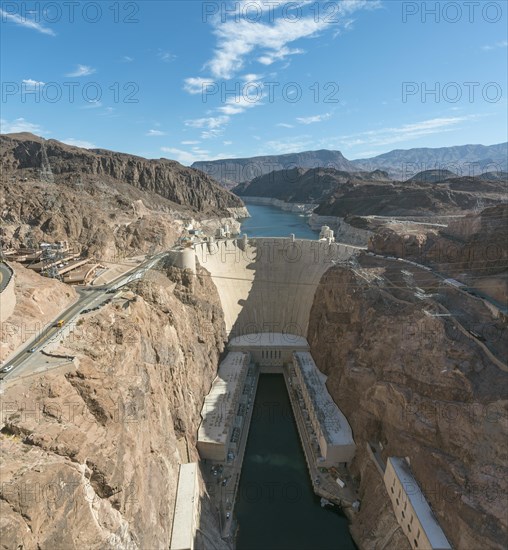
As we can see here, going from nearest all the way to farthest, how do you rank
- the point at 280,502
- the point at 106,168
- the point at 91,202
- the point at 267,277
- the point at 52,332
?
the point at 52,332 < the point at 280,502 < the point at 267,277 < the point at 91,202 < the point at 106,168

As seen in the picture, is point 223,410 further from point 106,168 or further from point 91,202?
point 106,168

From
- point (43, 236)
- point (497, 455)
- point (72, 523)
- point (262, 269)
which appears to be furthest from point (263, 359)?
point (43, 236)

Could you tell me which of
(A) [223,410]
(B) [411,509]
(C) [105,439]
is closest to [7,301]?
(C) [105,439]

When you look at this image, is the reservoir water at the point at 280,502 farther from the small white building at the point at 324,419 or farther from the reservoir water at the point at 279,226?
the reservoir water at the point at 279,226

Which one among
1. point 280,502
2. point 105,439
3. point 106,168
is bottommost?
point 280,502

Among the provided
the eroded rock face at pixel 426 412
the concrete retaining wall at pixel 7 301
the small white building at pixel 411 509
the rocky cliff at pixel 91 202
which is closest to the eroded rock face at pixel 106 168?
the rocky cliff at pixel 91 202
